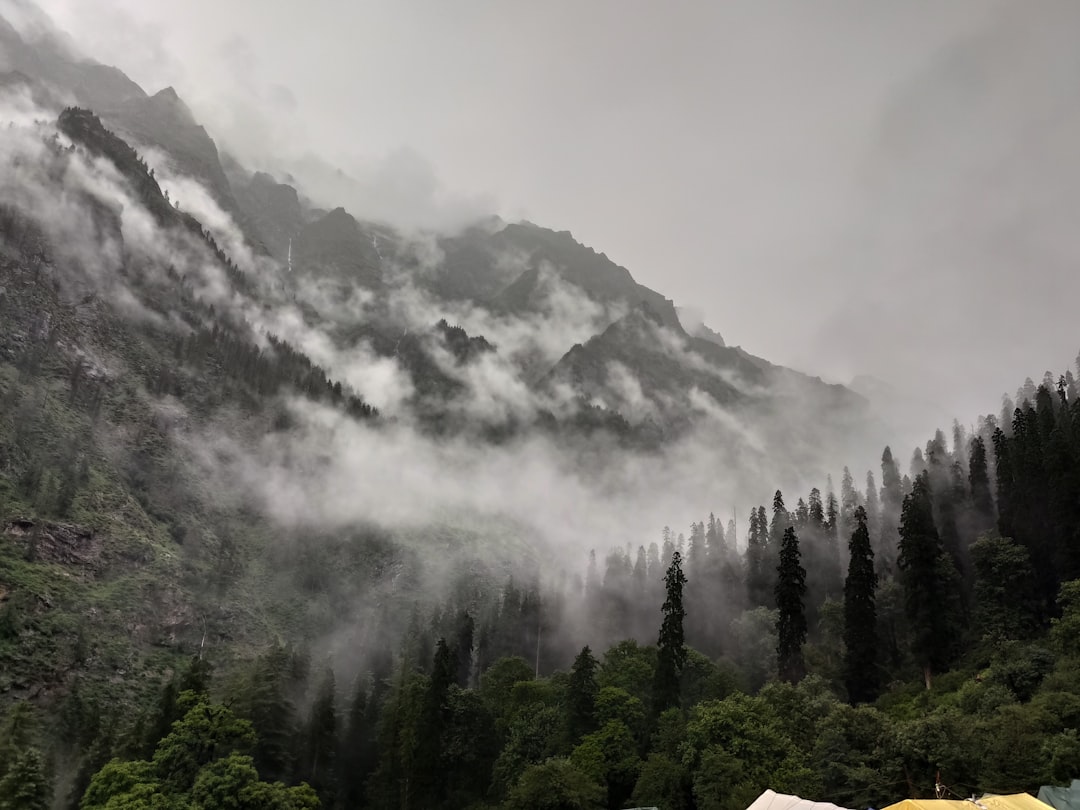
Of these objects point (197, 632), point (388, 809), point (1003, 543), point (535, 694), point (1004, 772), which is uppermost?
point (1003, 543)

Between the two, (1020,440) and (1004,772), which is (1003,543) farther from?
(1004,772)

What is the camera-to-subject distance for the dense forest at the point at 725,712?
223 feet

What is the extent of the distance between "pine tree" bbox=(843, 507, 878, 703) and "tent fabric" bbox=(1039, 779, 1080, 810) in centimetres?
5787

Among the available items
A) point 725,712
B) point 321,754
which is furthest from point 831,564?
point 321,754

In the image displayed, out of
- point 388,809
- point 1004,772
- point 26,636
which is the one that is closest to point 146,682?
point 26,636

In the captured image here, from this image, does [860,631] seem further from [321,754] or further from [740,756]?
[321,754]

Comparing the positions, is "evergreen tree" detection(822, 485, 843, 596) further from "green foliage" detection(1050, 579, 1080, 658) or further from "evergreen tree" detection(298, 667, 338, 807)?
"evergreen tree" detection(298, 667, 338, 807)

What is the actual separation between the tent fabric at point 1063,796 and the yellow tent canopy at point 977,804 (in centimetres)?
1327

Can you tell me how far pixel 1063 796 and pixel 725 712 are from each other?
3839 cm

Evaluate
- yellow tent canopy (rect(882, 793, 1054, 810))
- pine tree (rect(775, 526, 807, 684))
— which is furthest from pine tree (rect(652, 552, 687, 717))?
yellow tent canopy (rect(882, 793, 1054, 810))

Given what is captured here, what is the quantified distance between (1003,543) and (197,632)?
165 metres

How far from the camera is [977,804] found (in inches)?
1314

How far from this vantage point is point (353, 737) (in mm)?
126312

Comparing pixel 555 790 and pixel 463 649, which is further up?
pixel 463 649
